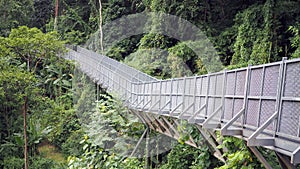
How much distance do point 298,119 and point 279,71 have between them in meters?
0.49

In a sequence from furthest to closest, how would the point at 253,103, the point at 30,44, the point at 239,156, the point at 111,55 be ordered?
the point at 111,55
the point at 30,44
the point at 239,156
the point at 253,103

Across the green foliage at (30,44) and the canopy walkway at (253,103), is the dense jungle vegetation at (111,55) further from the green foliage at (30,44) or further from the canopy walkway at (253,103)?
the canopy walkway at (253,103)

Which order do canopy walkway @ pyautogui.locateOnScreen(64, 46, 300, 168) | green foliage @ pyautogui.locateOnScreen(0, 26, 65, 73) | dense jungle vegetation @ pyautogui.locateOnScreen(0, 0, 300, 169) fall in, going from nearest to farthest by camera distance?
canopy walkway @ pyautogui.locateOnScreen(64, 46, 300, 168)
dense jungle vegetation @ pyautogui.locateOnScreen(0, 0, 300, 169)
green foliage @ pyautogui.locateOnScreen(0, 26, 65, 73)

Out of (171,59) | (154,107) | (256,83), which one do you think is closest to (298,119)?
(256,83)

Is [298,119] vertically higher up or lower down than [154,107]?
higher up

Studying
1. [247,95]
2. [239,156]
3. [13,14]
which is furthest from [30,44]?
[13,14]

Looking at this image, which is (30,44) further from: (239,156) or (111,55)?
(239,156)

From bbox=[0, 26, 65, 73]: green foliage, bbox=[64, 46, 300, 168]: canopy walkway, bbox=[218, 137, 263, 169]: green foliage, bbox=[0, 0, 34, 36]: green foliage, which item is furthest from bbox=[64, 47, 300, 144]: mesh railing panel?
bbox=[0, 0, 34, 36]: green foliage

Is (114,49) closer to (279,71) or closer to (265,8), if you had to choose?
(265,8)

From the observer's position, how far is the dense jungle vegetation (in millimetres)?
8336

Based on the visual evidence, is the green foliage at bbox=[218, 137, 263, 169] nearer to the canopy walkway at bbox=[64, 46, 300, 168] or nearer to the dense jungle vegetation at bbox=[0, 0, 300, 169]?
the dense jungle vegetation at bbox=[0, 0, 300, 169]

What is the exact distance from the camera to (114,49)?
21203 millimetres

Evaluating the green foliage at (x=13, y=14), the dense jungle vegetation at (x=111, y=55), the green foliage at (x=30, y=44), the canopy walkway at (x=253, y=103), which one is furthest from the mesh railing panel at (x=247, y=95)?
the green foliage at (x=13, y=14)

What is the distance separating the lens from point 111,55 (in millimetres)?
20984
